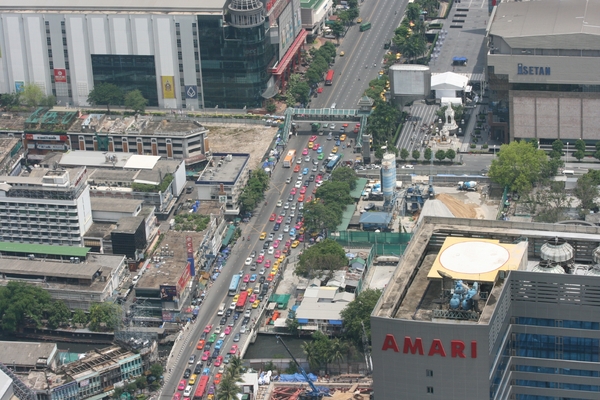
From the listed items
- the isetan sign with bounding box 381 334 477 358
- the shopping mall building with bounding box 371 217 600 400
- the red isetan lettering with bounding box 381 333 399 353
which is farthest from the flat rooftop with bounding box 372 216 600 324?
the isetan sign with bounding box 381 334 477 358

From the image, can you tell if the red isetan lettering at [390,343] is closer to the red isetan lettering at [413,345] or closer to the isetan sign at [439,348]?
the isetan sign at [439,348]

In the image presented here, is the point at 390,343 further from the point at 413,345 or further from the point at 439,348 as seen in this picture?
the point at 439,348

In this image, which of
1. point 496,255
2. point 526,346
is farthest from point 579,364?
point 496,255

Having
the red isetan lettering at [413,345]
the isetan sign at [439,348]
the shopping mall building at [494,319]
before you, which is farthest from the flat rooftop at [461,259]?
the red isetan lettering at [413,345]

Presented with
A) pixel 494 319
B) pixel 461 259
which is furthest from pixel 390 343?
pixel 461 259

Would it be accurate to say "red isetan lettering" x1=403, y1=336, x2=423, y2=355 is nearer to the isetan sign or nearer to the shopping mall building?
the isetan sign
